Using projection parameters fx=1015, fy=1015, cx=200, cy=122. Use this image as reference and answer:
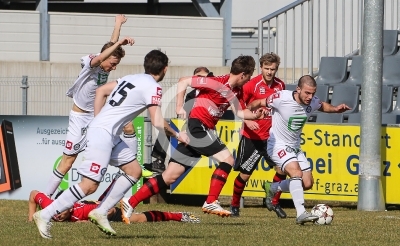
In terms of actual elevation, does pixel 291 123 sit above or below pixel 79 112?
below

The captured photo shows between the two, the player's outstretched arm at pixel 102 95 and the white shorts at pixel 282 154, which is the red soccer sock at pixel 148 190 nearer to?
the player's outstretched arm at pixel 102 95

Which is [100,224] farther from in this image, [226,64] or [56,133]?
[226,64]

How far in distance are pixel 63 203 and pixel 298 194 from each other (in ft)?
11.9

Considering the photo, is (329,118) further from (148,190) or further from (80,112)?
(148,190)

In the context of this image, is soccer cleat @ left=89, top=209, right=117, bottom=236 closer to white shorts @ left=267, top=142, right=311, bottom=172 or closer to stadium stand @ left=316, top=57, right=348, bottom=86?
white shorts @ left=267, top=142, right=311, bottom=172

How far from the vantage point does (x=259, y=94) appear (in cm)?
1411

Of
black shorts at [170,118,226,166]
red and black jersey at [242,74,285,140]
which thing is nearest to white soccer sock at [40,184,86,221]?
black shorts at [170,118,226,166]

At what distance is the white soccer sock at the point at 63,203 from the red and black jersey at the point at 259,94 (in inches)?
184

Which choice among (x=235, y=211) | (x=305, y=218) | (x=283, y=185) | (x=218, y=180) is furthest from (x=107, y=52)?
(x=235, y=211)

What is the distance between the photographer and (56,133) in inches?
730

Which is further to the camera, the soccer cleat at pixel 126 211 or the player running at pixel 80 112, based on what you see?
the player running at pixel 80 112

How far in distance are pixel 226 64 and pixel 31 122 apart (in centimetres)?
934

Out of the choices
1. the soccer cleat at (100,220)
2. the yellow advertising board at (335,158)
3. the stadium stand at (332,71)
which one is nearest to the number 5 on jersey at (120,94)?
the soccer cleat at (100,220)

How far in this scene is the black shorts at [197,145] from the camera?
41.1 ft
